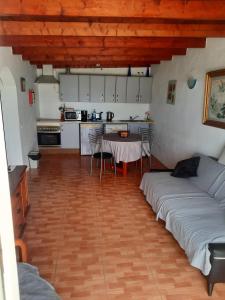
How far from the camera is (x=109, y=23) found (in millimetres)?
2639

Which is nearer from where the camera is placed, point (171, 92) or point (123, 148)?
point (123, 148)

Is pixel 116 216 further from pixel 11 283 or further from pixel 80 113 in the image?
pixel 80 113

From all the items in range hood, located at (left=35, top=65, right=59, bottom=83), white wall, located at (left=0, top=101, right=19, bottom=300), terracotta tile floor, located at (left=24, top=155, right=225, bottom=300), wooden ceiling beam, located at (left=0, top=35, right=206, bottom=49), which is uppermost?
wooden ceiling beam, located at (left=0, top=35, right=206, bottom=49)

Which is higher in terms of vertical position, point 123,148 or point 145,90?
point 145,90

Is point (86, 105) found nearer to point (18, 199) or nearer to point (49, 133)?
point (49, 133)

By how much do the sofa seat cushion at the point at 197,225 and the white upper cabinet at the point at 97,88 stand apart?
423cm

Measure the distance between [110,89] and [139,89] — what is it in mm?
784

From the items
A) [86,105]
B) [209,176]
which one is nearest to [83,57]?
[86,105]

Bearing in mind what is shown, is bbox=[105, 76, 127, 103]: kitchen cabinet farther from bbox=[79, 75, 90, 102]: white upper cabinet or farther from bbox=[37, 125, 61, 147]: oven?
bbox=[37, 125, 61, 147]: oven

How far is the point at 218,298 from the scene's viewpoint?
201cm

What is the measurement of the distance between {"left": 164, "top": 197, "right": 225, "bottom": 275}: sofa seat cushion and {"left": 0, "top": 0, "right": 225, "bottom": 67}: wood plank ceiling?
1.89 m

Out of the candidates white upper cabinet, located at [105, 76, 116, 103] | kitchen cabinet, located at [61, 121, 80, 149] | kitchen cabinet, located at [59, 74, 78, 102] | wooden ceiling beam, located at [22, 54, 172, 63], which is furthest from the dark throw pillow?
kitchen cabinet, located at [59, 74, 78, 102]

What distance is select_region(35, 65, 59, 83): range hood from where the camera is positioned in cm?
589

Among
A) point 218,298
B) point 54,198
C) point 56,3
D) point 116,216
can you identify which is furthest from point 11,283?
point 54,198
